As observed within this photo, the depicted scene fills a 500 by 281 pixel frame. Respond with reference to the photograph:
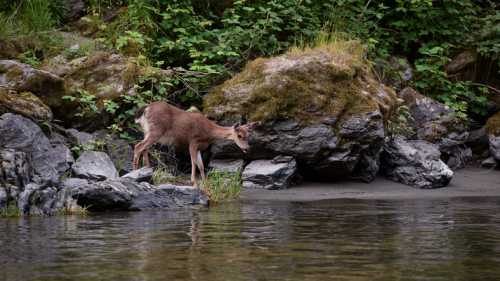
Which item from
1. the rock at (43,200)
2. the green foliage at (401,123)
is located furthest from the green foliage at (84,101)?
the green foliage at (401,123)

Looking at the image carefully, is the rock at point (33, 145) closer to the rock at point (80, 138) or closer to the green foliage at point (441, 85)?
the rock at point (80, 138)

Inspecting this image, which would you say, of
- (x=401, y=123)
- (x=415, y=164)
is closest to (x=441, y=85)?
(x=401, y=123)

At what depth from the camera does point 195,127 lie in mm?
15727

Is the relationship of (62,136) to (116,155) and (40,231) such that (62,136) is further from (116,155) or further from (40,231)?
(40,231)

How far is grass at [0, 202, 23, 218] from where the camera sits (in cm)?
1160

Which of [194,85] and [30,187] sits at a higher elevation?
[194,85]

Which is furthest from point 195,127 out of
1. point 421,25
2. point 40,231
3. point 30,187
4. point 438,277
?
point 438,277

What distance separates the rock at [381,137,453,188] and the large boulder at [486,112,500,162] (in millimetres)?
1723

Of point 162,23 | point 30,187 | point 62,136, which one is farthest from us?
point 162,23

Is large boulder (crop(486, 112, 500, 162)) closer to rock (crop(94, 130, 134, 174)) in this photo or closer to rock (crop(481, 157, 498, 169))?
rock (crop(481, 157, 498, 169))

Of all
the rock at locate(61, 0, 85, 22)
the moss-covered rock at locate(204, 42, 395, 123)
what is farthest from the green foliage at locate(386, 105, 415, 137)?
the rock at locate(61, 0, 85, 22)

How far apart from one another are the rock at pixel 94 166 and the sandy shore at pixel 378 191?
2302 millimetres

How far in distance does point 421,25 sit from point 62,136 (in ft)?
32.0

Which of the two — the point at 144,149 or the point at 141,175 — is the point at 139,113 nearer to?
the point at 144,149
